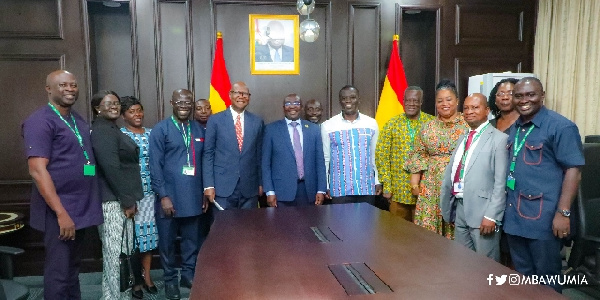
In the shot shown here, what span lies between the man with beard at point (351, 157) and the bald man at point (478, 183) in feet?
2.82

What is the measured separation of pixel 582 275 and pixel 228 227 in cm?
235

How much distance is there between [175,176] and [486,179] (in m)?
2.32

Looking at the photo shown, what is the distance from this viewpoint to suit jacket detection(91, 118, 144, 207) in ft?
8.64

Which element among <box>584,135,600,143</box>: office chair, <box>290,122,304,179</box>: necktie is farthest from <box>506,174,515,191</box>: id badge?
<box>584,135,600,143</box>: office chair

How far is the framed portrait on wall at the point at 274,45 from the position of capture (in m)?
4.10

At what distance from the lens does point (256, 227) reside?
2.14 meters

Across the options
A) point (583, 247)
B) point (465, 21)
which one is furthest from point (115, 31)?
point (583, 247)

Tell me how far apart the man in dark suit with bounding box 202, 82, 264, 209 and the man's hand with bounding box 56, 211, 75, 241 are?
1025 mm

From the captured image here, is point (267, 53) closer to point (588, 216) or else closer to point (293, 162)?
point (293, 162)

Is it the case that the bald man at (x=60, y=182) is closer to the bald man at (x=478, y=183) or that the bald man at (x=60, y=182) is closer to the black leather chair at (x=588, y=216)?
the bald man at (x=478, y=183)

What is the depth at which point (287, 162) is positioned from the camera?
10.7ft

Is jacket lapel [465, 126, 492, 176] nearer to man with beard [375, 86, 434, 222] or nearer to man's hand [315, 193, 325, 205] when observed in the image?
man with beard [375, 86, 434, 222]

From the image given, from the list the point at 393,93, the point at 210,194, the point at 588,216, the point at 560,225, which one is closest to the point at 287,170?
the point at 210,194

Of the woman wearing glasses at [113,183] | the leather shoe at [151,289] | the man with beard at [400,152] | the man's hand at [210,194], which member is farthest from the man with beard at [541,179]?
the leather shoe at [151,289]
